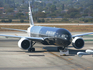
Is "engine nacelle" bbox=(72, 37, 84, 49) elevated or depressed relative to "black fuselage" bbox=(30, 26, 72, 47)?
depressed

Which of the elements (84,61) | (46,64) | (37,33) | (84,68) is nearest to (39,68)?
(46,64)

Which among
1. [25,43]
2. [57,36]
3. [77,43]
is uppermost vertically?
[57,36]

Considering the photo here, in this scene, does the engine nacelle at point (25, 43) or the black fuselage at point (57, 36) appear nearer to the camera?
the black fuselage at point (57, 36)

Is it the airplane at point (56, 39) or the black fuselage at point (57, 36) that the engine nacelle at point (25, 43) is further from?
the black fuselage at point (57, 36)

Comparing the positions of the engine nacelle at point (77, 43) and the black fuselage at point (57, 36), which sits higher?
the black fuselage at point (57, 36)

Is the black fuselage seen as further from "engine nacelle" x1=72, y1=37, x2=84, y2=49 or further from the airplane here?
"engine nacelle" x1=72, y1=37, x2=84, y2=49

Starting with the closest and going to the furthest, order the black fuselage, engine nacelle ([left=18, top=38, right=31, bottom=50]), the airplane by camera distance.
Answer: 1. the black fuselage
2. the airplane
3. engine nacelle ([left=18, top=38, right=31, bottom=50])

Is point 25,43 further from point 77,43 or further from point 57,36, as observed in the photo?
point 77,43

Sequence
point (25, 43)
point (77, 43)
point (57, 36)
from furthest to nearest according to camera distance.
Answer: point (77, 43) → point (25, 43) → point (57, 36)

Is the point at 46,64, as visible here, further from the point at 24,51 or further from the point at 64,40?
the point at 24,51

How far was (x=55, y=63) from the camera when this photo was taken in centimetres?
2748

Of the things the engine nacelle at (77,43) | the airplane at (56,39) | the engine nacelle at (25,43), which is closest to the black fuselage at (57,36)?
the airplane at (56,39)

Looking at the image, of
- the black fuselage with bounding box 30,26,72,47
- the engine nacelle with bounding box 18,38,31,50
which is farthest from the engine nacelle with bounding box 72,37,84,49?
the engine nacelle with bounding box 18,38,31,50

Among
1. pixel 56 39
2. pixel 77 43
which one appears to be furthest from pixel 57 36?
pixel 77 43
